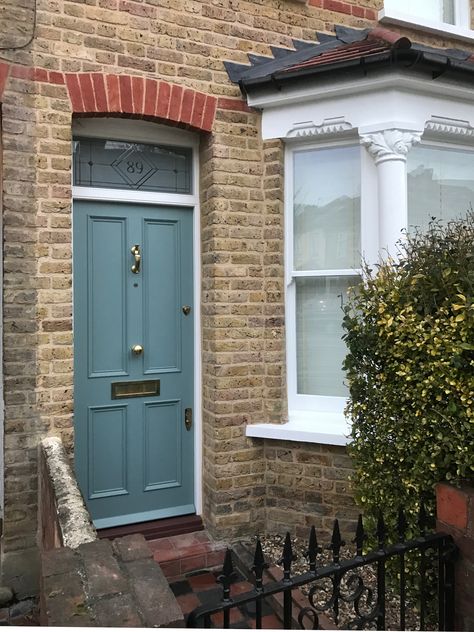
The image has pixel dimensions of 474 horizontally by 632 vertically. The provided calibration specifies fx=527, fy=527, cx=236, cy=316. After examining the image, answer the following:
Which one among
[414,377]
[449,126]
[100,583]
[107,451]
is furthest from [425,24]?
[100,583]

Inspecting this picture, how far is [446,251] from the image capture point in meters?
2.50

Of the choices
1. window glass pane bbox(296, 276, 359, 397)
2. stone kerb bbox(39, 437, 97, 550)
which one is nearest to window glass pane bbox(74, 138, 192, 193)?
window glass pane bbox(296, 276, 359, 397)

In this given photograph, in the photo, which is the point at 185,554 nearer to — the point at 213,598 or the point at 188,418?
the point at 213,598

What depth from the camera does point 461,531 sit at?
228 centimetres

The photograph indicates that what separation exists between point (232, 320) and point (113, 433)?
1.26 m

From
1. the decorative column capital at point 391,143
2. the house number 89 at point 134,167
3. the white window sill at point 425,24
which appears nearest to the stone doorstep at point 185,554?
the house number 89 at point 134,167

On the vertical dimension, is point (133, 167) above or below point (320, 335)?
above

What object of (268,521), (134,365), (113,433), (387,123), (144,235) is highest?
(387,123)

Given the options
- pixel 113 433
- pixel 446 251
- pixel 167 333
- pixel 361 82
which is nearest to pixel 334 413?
pixel 167 333

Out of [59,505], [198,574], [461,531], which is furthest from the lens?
[198,574]

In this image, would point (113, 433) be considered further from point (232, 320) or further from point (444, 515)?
point (444, 515)

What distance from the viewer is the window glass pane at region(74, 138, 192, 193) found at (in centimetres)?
397

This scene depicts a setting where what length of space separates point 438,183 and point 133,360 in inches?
114

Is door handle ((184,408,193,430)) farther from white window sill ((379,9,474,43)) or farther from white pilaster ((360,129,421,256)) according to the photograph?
white window sill ((379,9,474,43))
